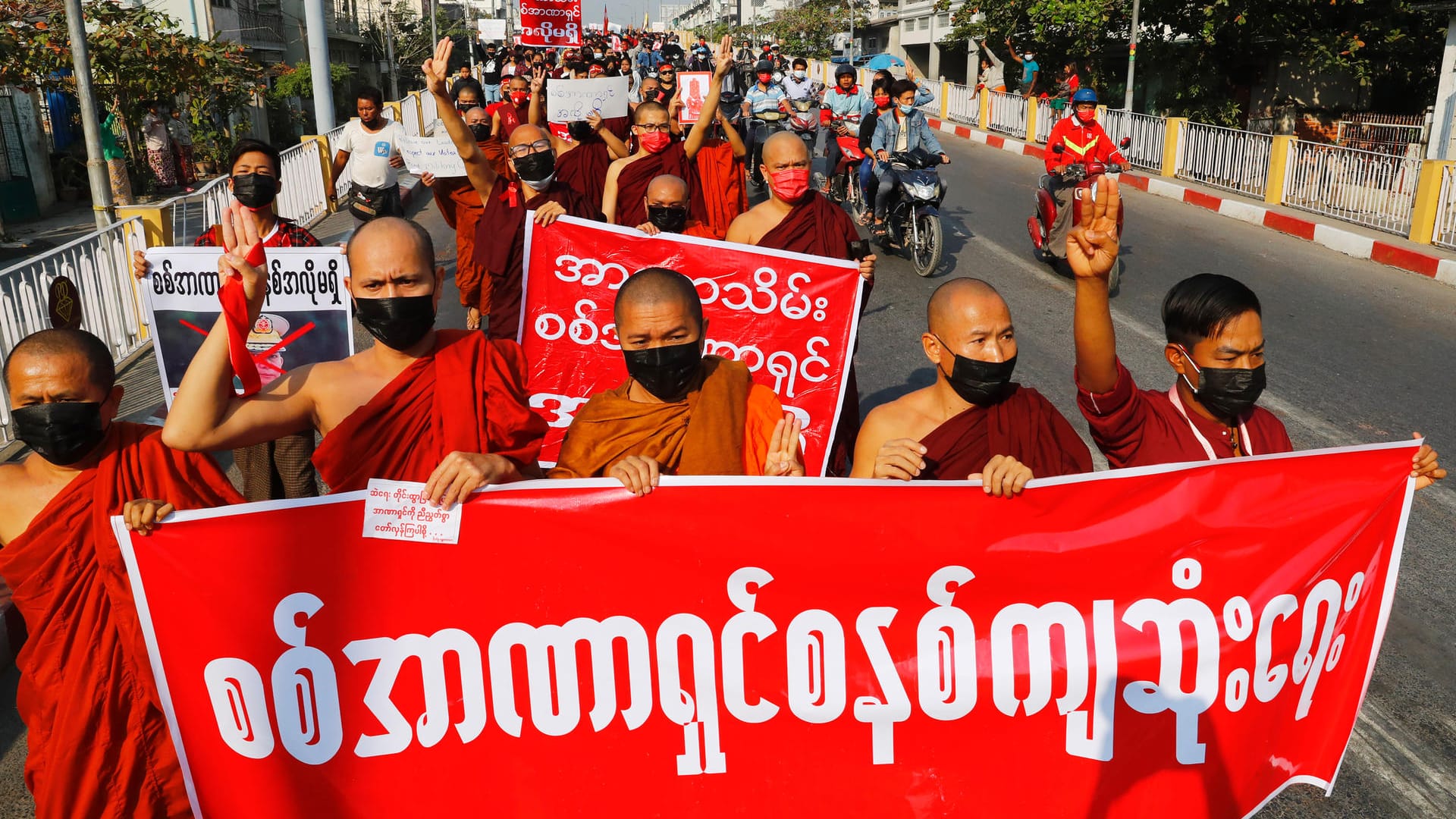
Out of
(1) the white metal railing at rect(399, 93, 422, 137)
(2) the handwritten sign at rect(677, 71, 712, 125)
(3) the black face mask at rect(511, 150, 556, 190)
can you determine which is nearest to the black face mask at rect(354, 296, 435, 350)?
(3) the black face mask at rect(511, 150, 556, 190)

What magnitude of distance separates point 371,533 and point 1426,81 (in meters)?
20.6

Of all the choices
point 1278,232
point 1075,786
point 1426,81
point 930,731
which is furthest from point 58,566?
point 1426,81

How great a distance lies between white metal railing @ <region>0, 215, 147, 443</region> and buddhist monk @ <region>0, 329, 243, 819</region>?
3.86 meters

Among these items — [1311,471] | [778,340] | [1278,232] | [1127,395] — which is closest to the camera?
[1311,471]

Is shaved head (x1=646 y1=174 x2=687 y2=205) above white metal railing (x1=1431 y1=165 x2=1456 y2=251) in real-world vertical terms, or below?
above

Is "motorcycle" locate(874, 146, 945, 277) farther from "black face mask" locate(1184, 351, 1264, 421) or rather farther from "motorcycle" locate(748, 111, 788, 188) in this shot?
"black face mask" locate(1184, 351, 1264, 421)

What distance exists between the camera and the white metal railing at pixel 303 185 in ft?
42.9

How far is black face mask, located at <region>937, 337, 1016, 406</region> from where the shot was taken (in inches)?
120

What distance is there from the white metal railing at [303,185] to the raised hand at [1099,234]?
1137cm

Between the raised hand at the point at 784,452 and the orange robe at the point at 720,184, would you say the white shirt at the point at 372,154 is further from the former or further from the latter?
the raised hand at the point at 784,452

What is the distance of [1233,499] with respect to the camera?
2.68 m

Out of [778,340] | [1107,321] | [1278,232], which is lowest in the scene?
[1278,232]

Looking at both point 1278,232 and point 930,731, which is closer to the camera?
point 930,731

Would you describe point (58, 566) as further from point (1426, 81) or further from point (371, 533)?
point (1426, 81)
